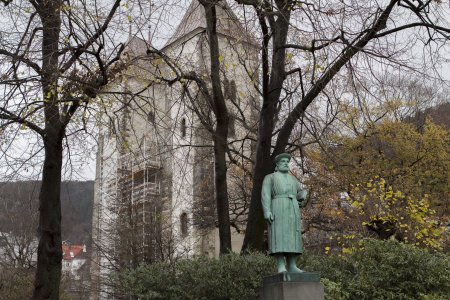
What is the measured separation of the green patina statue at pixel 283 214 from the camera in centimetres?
869

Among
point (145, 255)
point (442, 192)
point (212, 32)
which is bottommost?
point (145, 255)

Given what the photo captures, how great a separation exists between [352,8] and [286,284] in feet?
17.7

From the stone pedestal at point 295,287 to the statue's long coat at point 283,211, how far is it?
455 mm

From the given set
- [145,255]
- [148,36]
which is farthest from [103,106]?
[145,255]

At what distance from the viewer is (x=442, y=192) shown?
24.1 m

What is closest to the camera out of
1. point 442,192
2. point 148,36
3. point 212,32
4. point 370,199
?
point 148,36

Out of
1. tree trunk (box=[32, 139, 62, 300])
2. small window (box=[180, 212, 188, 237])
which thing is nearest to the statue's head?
tree trunk (box=[32, 139, 62, 300])

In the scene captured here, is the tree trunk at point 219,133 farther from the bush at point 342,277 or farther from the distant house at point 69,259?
the distant house at point 69,259

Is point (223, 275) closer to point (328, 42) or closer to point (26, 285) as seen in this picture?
point (328, 42)

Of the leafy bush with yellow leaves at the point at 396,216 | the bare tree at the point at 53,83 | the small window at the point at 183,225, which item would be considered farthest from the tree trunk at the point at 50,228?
the small window at the point at 183,225

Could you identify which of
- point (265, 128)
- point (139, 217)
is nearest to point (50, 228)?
point (265, 128)

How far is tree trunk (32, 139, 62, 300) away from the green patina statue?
4.92m

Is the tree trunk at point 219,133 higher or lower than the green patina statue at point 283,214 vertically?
higher

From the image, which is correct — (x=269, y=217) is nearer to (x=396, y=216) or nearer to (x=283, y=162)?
(x=283, y=162)
